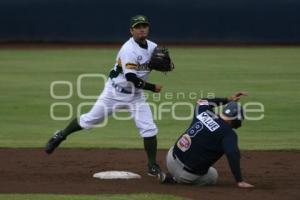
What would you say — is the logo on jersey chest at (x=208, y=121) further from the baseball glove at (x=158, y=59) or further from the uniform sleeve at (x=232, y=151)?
the baseball glove at (x=158, y=59)

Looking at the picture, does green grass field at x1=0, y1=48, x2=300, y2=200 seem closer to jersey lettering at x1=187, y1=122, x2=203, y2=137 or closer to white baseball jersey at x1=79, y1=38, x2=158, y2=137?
jersey lettering at x1=187, y1=122, x2=203, y2=137

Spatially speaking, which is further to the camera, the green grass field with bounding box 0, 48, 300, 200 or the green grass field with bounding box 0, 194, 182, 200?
the green grass field with bounding box 0, 48, 300, 200

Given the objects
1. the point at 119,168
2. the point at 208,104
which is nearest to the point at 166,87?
the point at 119,168

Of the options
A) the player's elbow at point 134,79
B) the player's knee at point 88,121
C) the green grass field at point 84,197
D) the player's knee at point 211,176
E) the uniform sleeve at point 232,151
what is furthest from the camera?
the player's knee at point 88,121

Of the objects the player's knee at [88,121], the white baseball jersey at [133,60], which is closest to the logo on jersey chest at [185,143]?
the white baseball jersey at [133,60]

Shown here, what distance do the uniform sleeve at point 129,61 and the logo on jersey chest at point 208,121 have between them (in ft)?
3.27

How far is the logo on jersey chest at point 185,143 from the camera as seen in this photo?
25.0 ft

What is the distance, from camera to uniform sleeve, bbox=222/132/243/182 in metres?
7.17

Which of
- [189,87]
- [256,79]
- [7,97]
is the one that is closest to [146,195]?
[7,97]

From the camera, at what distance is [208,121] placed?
755 centimetres

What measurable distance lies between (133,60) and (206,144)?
1.35 m
